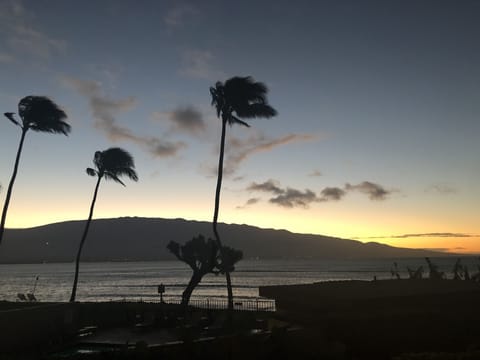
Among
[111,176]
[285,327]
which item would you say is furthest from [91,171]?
[285,327]

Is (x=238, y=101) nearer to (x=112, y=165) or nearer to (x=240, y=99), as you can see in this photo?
(x=240, y=99)

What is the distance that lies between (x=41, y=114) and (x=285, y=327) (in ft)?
69.7

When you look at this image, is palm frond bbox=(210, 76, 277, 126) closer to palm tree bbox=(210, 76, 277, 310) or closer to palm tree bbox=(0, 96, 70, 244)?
palm tree bbox=(210, 76, 277, 310)

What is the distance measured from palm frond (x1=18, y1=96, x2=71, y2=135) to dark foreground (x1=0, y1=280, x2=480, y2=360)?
11340mm

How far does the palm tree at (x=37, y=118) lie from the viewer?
99.0 ft

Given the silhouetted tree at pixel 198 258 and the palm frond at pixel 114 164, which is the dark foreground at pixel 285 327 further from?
the palm frond at pixel 114 164

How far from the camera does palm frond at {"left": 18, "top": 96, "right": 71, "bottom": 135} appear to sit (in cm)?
3019

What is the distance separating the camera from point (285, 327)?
58.6 feet

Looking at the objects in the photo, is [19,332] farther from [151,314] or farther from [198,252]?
[198,252]

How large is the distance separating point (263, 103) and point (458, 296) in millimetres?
16181

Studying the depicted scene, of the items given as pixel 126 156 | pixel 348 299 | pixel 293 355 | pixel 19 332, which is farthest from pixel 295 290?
A: pixel 126 156

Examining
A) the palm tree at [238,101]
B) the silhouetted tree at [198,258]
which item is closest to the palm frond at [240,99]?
the palm tree at [238,101]

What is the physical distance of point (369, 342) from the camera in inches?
745

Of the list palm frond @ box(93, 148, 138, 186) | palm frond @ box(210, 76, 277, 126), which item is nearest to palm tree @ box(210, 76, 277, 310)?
palm frond @ box(210, 76, 277, 126)
